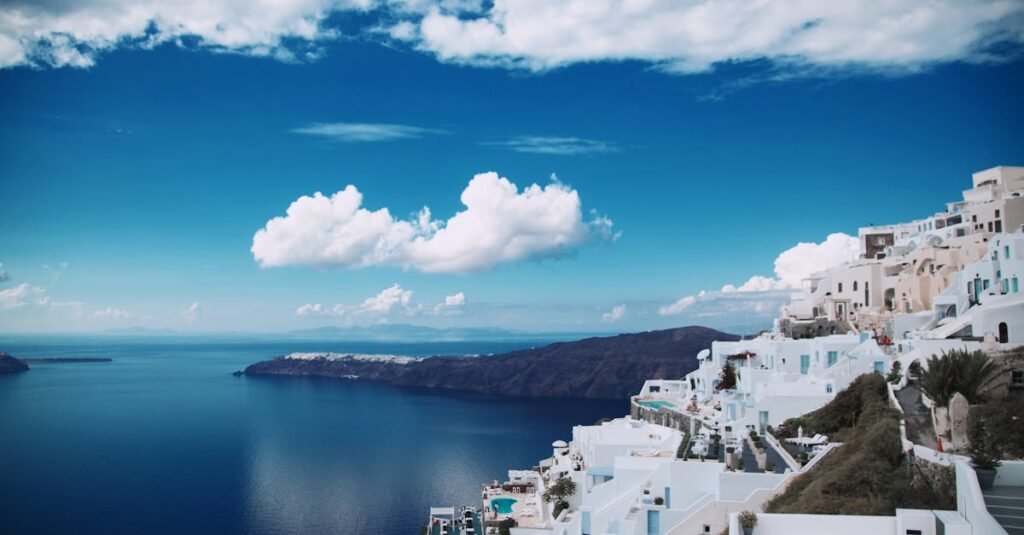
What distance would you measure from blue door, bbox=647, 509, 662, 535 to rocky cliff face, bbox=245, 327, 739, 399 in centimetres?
6947

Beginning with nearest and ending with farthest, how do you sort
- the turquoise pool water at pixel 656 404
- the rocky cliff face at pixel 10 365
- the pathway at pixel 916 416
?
the pathway at pixel 916 416, the turquoise pool water at pixel 656 404, the rocky cliff face at pixel 10 365

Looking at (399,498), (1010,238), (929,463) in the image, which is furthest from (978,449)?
Result: (399,498)

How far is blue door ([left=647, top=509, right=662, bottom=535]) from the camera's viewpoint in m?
16.0

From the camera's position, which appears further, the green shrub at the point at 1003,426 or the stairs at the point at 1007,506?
the green shrub at the point at 1003,426

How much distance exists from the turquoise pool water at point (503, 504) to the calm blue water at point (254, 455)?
5.04 metres

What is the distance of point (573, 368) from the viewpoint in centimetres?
9481

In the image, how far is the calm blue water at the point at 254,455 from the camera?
114 ft

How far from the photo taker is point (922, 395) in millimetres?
15859

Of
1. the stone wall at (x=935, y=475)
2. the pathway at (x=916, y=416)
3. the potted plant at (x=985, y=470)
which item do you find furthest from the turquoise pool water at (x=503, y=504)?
the potted plant at (x=985, y=470)

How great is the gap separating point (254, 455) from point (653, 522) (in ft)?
136

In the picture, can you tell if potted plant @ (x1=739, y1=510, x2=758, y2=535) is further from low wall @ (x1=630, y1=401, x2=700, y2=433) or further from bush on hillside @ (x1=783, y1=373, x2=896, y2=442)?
low wall @ (x1=630, y1=401, x2=700, y2=433)

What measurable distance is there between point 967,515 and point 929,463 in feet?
7.56

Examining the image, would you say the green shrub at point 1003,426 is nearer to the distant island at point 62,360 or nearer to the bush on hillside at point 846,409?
the bush on hillside at point 846,409

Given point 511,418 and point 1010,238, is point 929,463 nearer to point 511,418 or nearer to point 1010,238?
point 1010,238
